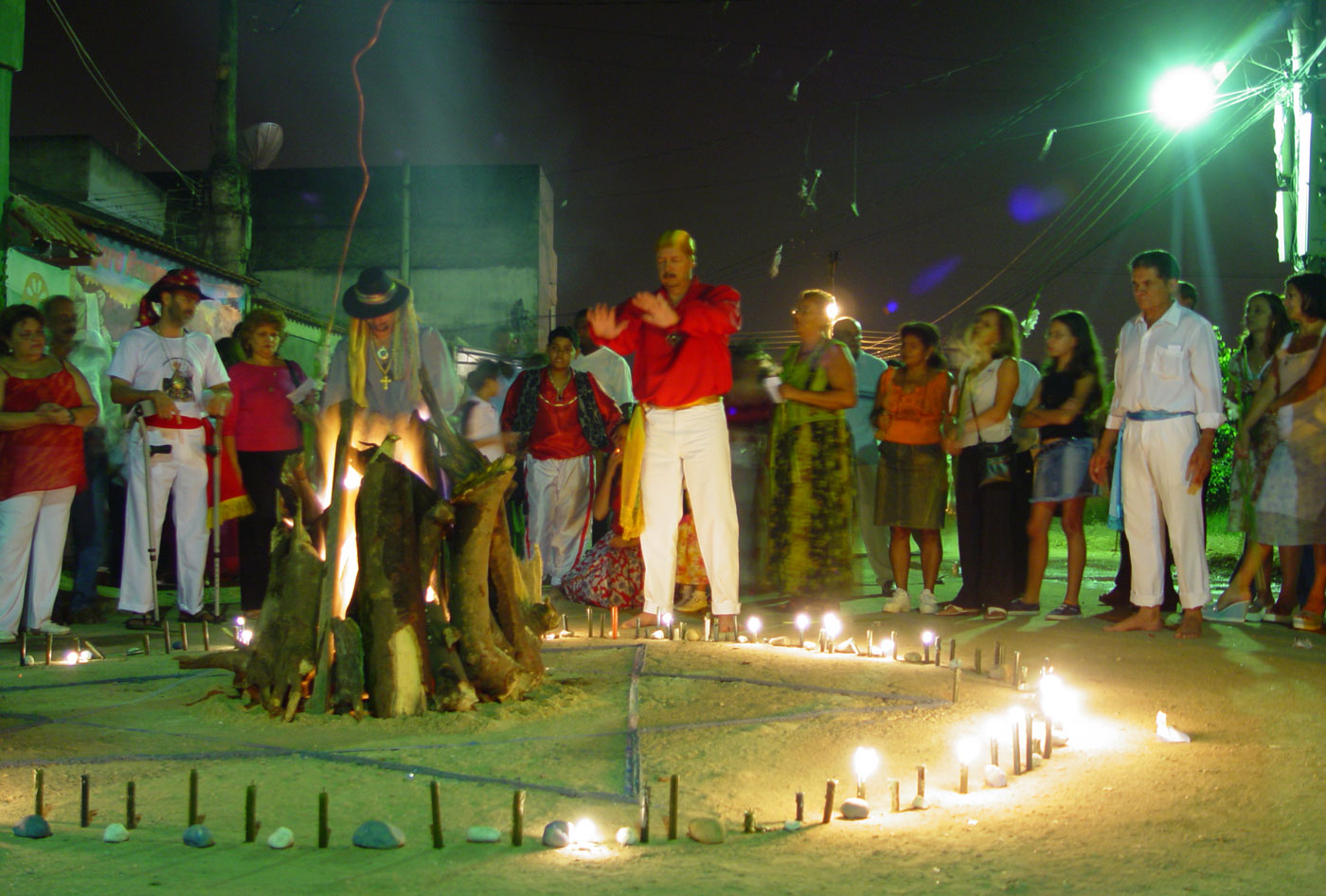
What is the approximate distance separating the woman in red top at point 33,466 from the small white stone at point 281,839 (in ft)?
16.7

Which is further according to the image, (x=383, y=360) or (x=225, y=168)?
(x=225, y=168)

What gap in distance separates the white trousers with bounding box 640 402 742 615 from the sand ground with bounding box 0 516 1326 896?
0.77 metres

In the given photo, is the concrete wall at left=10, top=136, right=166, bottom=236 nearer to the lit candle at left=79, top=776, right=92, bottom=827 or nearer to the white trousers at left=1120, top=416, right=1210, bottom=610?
the white trousers at left=1120, top=416, right=1210, bottom=610

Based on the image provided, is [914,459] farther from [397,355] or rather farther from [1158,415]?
[397,355]

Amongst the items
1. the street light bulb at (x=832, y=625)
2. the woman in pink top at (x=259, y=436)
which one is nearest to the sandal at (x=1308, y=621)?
the street light bulb at (x=832, y=625)

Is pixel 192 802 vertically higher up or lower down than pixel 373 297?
lower down

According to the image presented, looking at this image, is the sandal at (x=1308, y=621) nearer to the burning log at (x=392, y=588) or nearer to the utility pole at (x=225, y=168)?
the burning log at (x=392, y=588)

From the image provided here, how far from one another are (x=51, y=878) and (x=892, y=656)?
439 centimetres

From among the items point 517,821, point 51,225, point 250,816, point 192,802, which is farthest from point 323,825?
point 51,225

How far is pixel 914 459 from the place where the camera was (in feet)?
27.5

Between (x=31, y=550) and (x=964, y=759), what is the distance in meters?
6.32

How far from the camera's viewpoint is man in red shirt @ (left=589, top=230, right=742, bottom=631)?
6832 mm

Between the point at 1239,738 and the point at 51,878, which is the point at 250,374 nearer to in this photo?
the point at 51,878

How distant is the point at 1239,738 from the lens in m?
4.50
